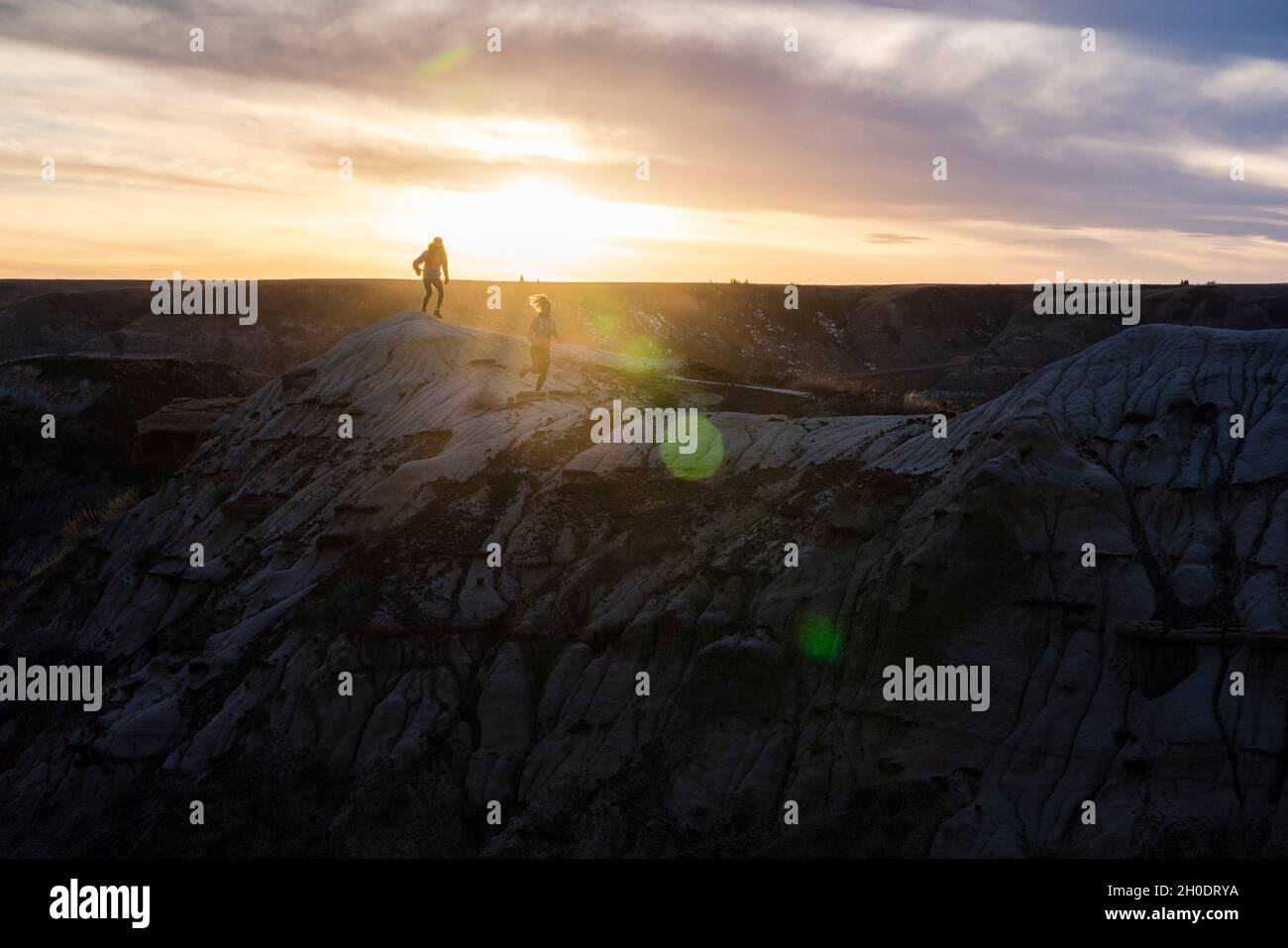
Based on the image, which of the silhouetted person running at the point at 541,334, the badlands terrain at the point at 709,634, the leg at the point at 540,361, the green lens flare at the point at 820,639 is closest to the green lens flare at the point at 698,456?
the badlands terrain at the point at 709,634

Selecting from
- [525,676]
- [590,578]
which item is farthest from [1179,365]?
[525,676]

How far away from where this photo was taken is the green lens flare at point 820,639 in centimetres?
2116

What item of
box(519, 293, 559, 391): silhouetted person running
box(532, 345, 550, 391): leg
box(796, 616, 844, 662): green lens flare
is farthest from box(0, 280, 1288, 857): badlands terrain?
box(519, 293, 559, 391): silhouetted person running

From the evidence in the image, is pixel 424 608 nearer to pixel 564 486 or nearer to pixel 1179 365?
pixel 564 486

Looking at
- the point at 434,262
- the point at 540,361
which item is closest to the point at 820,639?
the point at 540,361

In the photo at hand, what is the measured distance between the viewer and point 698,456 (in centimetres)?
2653

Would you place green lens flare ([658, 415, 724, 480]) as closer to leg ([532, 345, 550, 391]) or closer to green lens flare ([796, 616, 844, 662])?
leg ([532, 345, 550, 391])

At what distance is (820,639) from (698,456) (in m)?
6.24

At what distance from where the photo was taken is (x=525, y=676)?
23250 millimetres

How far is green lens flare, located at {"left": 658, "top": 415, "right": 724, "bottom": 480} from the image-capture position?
2608cm

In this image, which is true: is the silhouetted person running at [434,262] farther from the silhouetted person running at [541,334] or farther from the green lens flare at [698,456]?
the green lens flare at [698,456]

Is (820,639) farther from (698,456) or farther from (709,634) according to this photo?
(698,456)

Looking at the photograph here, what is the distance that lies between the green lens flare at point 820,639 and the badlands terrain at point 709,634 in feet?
0.12

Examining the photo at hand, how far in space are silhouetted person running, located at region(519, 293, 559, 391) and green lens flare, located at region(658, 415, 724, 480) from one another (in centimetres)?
427
